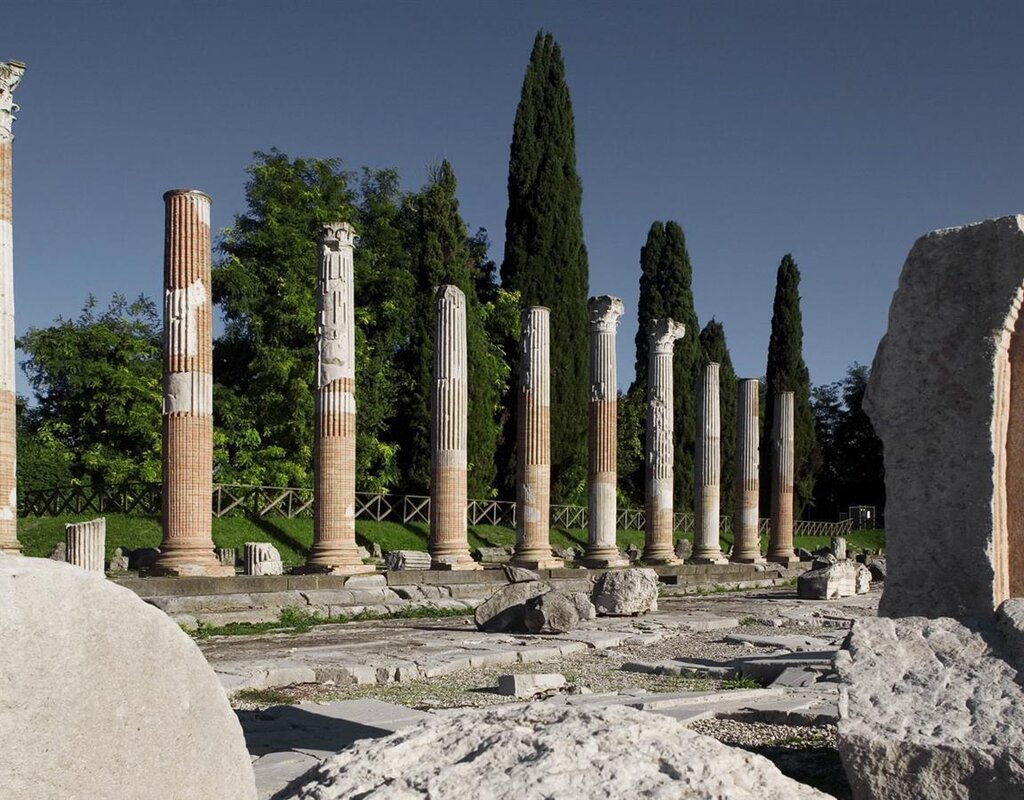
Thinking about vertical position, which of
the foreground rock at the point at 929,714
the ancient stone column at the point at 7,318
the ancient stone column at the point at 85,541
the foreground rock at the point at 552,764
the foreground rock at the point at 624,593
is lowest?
the foreground rock at the point at 624,593

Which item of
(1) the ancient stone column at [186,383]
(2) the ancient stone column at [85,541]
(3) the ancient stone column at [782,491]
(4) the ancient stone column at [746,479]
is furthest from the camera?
(3) the ancient stone column at [782,491]

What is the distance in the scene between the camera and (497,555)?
3044 cm

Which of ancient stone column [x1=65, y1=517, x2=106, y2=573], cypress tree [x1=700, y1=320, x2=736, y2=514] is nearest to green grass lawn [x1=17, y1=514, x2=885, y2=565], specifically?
ancient stone column [x1=65, y1=517, x2=106, y2=573]

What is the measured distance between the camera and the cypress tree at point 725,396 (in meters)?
50.0

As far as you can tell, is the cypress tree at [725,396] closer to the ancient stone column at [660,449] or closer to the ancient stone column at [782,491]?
the ancient stone column at [782,491]

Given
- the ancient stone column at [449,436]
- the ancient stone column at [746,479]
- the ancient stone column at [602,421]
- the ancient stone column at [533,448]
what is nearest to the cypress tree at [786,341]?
the ancient stone column at [746,479]

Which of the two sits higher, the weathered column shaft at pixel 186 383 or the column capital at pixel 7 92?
the column capital at pixel 7 92

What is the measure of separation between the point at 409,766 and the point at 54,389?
38.5m

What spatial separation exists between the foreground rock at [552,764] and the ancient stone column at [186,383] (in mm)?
15306

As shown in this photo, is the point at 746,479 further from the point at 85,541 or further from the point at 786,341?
the point at 85,541

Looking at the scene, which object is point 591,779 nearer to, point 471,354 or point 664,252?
point 471,354

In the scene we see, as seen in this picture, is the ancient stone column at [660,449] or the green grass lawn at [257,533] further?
the ancient stone column at [660,449]

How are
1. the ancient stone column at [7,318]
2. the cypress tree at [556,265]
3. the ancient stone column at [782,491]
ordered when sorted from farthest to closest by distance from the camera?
the cypress tree at [556,265]
the ancient stone column at [782,491]
the ancient stone column at [7,318]

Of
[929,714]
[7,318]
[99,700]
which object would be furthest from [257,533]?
[99,700]
